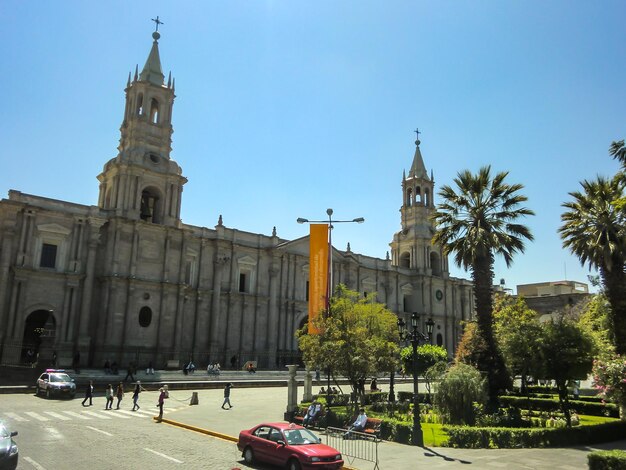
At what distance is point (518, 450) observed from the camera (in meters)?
16.5

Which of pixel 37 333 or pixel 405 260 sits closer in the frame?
pixel 37 333

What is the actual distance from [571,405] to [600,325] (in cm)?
959

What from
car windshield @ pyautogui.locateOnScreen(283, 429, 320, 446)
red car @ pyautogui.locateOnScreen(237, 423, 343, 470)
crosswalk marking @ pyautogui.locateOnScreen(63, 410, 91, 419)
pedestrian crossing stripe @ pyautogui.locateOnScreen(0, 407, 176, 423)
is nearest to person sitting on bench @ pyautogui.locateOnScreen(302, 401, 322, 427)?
red car @ pyautogui.locateOnScreen(237, 423, 343, 470)

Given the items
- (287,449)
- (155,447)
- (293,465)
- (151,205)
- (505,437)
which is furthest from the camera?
(151,205)

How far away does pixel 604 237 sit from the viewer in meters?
25.3

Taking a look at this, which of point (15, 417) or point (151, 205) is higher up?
point (151, 205)

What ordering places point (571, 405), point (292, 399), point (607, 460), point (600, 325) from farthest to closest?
point (600, 325) → point (571, 405) → point (292, 399) → point (607, 460)

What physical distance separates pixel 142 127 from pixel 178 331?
18614mm

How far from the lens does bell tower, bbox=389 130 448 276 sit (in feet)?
219

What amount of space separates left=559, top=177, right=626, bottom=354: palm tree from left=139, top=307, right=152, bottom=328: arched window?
32086mm

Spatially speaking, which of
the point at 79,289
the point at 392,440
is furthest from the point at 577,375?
the point at 79,289

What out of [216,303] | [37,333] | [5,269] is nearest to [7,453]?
[5,269]

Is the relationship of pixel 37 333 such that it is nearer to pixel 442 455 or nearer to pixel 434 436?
pixel 434 436

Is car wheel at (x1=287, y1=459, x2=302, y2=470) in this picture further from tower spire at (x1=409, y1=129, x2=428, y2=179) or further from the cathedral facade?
tower spire at (x1=409, y1=129, x2=428, y2=179)
